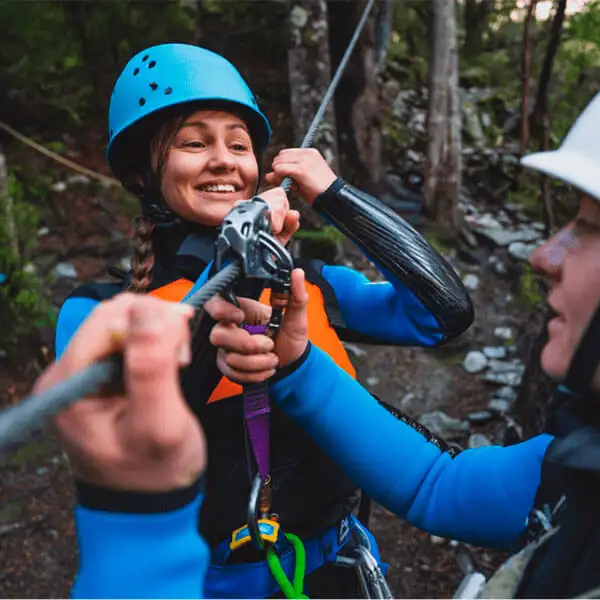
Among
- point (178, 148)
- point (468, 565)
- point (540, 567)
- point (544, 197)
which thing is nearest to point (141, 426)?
point (540, 567)

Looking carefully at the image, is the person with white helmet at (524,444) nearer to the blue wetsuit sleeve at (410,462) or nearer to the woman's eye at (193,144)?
the blue wetsuit sleeve at (410,462)

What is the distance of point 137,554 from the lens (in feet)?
2.64

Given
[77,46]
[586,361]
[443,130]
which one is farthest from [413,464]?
[77,46]

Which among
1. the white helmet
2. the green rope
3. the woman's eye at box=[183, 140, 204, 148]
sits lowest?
the green rope

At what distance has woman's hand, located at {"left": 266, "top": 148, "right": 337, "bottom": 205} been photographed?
6.97 ft

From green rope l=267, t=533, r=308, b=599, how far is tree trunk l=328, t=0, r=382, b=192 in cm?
614

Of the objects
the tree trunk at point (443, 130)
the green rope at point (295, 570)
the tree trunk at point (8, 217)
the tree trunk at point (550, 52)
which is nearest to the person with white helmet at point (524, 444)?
the green rope at point (295, 570)

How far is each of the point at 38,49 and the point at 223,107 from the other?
605 centimetres

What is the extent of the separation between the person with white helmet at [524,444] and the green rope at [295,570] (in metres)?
0.36

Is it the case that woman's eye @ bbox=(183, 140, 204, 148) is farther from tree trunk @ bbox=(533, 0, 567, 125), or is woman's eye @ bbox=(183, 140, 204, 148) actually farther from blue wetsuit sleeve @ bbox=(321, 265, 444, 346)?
tree trunk @ bbox=(533, 0, 567, 125)

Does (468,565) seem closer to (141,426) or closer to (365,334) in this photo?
(365,334)

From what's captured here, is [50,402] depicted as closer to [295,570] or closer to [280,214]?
[280,214]

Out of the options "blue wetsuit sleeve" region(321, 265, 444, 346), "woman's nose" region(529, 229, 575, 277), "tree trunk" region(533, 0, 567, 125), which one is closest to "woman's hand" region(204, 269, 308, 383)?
"woman's nose" region(529, 229, 575, 277)

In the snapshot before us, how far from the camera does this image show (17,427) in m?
0.74
